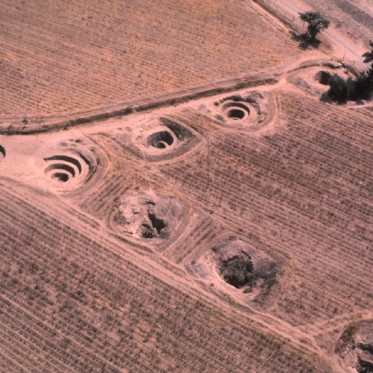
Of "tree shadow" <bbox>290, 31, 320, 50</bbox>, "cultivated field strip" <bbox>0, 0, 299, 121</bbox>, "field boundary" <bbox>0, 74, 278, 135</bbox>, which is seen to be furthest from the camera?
"tree shadow" <bbox>290, 31, 320, 50</bbox>

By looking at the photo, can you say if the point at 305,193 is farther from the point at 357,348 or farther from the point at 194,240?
the point at 357,348

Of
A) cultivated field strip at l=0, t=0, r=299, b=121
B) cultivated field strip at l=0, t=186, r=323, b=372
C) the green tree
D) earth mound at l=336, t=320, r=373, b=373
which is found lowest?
cultivated field strip at l=0, t=186, r=323, b=372

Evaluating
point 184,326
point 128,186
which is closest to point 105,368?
point 184,326

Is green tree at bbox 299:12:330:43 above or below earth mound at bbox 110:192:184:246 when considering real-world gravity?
above

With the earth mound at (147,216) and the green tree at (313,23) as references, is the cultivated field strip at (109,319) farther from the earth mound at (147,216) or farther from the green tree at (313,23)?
the green tree at (313,23)

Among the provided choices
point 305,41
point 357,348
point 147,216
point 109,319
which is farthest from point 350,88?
point 109,319

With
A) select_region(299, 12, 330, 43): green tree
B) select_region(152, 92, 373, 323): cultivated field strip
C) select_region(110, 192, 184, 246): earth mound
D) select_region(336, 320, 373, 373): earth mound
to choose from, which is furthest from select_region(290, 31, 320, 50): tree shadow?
select_region(336, 320, 373, 373): earth mound

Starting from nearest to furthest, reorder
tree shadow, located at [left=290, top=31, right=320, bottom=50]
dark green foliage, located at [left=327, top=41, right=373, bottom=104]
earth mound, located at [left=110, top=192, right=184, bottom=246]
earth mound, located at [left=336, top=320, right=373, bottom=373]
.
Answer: earth mound, located at [left=336, top=320, right=373, bottom=373] < earth mound, located at [left=110, top=192, right=184, bottom=246] < dark green foliage, located at [left=327, top=41, right=373, bottom=104] < tree shadow, located at [left=290, top=31, right=320, bottom=50]

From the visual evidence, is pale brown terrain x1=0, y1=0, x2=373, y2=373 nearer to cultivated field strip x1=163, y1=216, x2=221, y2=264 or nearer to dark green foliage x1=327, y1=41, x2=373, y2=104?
cultivated field strip x1=163, y1=216, x2=221, y2=264
